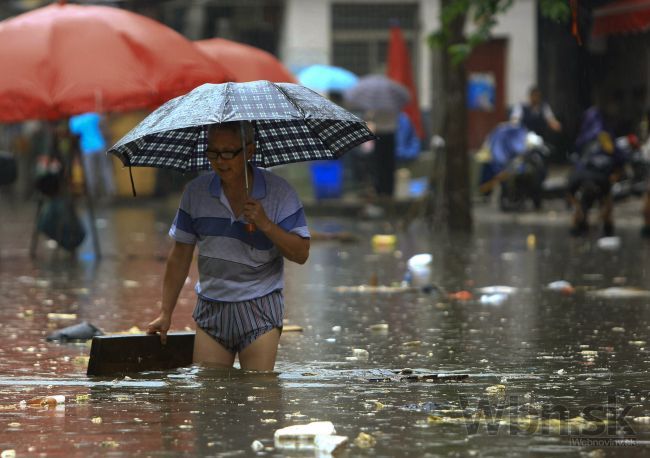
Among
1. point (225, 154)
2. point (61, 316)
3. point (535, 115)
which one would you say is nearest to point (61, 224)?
point (61, 316)

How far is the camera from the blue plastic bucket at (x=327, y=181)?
88.6 ft

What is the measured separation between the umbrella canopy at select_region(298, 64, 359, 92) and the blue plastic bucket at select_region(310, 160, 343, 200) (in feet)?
8.27

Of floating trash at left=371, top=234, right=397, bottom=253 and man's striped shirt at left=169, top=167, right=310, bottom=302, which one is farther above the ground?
man's striped shirt at left=169, top=167, right=310, bottom=302

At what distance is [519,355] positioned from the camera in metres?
8.99

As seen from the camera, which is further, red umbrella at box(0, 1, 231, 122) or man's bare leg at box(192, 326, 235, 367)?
red umbrella at box(0, 1, 231, 122)

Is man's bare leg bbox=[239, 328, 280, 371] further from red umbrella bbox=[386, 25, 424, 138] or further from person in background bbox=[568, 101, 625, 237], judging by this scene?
red umbrella bbox=[386, 25, 424, 138]

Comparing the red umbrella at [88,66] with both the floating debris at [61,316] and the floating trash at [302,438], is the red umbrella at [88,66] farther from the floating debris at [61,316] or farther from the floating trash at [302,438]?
the floating trash at [302,438]

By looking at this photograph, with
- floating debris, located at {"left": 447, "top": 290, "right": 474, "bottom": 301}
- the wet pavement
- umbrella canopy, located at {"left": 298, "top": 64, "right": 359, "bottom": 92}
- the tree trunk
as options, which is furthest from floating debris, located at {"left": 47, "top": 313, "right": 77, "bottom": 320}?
umbrella canopy, located at {"left": 298, "top": 64, "right": 359, "bottom": 92}

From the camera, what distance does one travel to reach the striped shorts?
7.29 meters

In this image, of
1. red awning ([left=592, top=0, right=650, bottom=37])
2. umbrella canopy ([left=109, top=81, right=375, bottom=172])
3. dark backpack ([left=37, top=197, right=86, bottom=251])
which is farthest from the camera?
red awning ([left=592, top=0, right=650, bottom=37])

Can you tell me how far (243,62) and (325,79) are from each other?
37.9 feet

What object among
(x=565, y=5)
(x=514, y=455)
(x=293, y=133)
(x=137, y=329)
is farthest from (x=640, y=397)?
(x=565, y=5)

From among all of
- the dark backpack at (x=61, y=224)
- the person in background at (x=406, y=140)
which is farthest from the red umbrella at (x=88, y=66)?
the person in background at (x=406, y=140)

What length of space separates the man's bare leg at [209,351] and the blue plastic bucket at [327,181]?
19.5m
